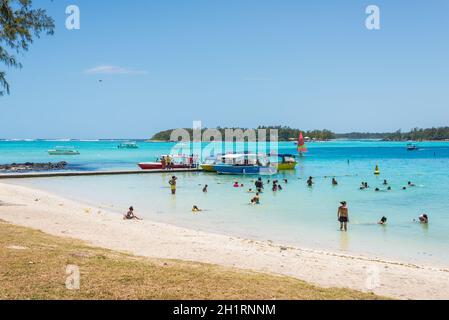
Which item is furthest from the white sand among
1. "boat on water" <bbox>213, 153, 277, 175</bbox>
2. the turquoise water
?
"boat on water" <bbox>213, 153, 277, 175</bbox>

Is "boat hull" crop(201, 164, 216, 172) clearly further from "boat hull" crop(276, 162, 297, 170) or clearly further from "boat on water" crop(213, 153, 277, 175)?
"boat hull" crop(276, 162, 297, 170)

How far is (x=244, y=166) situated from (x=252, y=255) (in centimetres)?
4630

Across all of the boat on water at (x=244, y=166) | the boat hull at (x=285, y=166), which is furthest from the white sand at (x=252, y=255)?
the boat hull at (x=285, y=166)

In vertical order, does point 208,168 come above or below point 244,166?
below

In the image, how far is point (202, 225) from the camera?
975 inches

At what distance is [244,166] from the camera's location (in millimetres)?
61875

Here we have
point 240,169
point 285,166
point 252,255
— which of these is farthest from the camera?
point 285,166

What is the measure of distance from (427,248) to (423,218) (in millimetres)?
6603

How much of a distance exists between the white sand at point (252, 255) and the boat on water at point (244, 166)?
39012 millimetres

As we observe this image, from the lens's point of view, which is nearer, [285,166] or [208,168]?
[208,168]

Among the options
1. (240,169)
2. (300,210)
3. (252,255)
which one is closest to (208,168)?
(240,169)

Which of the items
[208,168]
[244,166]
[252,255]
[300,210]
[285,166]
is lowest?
[300,210]

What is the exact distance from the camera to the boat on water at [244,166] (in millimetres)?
61719

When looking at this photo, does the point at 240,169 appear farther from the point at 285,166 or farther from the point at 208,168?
the point at 285,166
